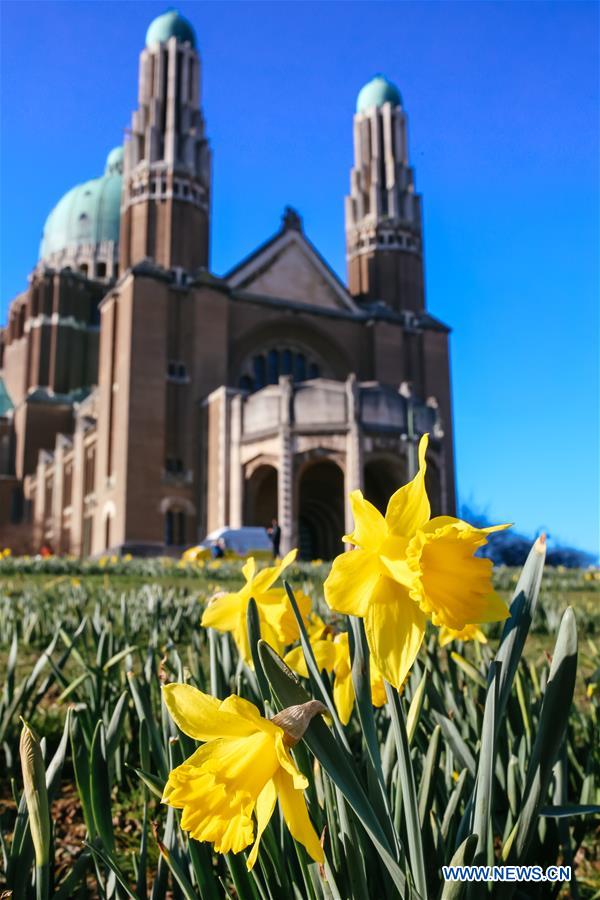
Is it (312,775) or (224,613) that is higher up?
(224,613)

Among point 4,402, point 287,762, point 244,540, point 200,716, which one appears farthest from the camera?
point 4,402

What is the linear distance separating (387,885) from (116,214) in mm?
52597

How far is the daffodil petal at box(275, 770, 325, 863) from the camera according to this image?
3.27ft

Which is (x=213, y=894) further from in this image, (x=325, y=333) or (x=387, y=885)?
(x=325, y=333)

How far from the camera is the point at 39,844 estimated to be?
1264mm

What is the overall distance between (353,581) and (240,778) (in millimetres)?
292

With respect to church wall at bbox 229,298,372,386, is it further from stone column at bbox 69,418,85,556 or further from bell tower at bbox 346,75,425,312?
stone column at bbox 69,418,85,556

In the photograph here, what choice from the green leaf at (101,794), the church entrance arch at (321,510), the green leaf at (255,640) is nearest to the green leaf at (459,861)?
the green leaf at (255,640)

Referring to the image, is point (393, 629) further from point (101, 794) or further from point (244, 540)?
point (244, 540)

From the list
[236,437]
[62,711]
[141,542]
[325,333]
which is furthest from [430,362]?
[62,711]

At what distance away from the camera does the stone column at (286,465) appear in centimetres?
2770

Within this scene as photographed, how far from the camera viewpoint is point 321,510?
33.6m

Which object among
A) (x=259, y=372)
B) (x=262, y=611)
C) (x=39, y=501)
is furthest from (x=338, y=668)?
(x=39, y=501)

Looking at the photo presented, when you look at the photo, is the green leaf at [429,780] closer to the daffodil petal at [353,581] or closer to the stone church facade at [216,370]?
the daffodil petal at [353,581]
